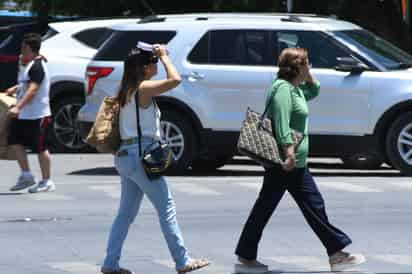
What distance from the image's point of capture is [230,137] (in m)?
15.6

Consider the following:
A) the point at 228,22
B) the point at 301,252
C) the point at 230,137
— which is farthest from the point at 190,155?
the point at 301,252

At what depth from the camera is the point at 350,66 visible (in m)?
15.1

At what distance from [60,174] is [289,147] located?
7.94 meters

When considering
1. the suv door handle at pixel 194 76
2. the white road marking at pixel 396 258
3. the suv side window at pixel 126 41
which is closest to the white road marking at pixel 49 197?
the suv door handle at pixel 194 76

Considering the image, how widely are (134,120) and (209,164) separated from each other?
8.35 metres

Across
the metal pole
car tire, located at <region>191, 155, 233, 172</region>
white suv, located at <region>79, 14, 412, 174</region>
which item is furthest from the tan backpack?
the metal pole

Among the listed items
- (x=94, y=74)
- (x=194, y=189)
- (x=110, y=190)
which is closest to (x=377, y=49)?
(x=194, y=189)

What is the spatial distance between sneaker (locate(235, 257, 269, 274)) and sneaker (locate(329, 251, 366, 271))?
46cm

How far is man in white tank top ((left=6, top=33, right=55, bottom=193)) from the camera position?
1390 cm

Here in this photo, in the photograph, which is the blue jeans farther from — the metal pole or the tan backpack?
the metal pole

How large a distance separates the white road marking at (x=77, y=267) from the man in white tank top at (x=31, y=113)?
14.3ft

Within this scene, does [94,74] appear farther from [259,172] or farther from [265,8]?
[265,8]

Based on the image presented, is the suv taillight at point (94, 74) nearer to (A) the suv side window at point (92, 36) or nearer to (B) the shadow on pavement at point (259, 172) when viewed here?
(B) the shadow on pavement at point (259, 172)

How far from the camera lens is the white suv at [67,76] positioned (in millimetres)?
19109
